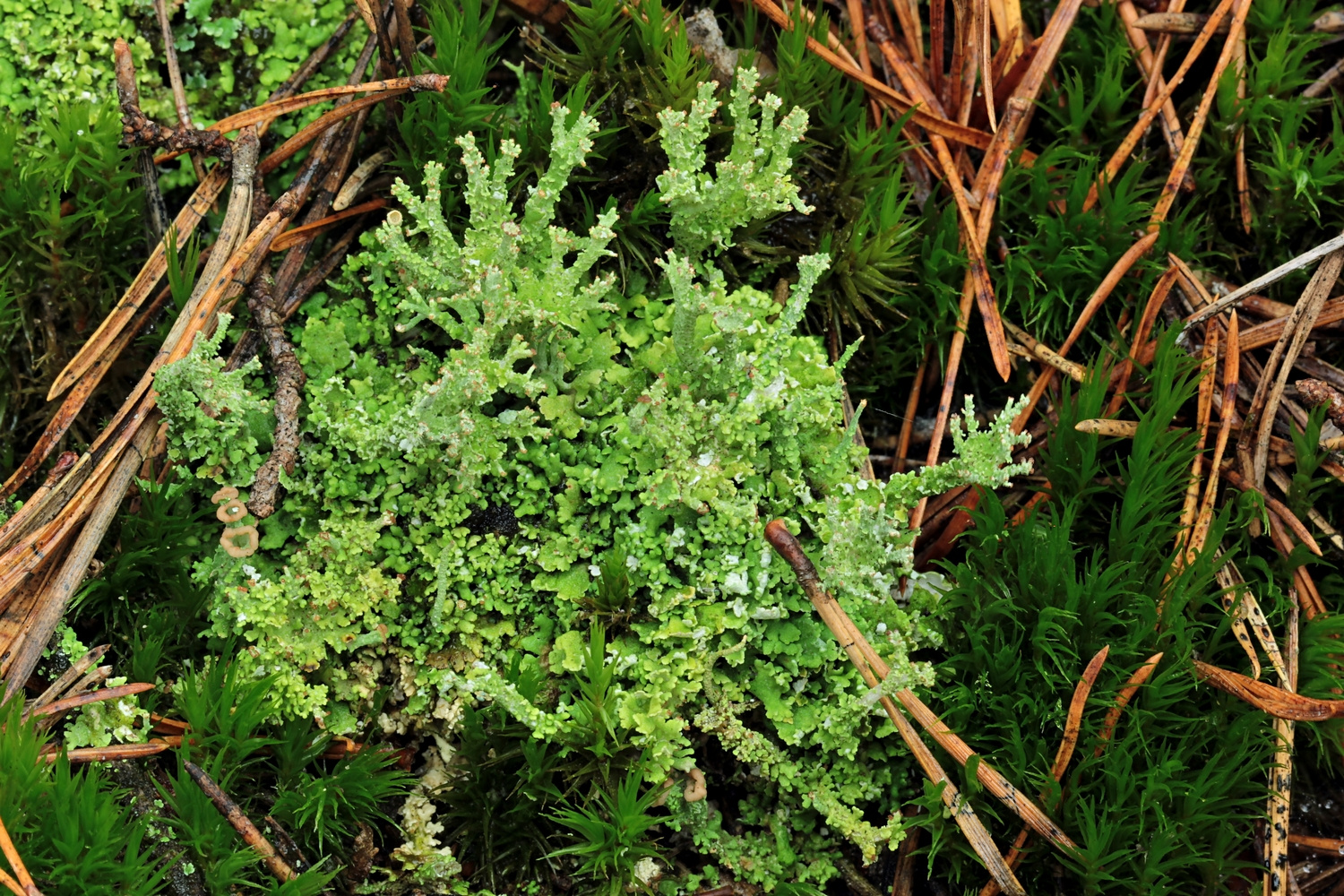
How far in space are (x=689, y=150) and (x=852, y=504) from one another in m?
1.06

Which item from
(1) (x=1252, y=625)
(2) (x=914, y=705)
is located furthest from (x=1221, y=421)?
(2) (x=914, y=705)

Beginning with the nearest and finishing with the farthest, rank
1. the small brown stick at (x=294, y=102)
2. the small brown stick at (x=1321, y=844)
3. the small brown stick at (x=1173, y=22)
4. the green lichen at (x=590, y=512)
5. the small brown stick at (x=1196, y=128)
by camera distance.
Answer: the green lichen at (x=590, y=512)
the small brown stick at (x=1321, y=844)
the small brown stick at (x=294, y=102)
the small brown stick at (x=1196, y=128)
the small brown stick at (x=1173, y=22)

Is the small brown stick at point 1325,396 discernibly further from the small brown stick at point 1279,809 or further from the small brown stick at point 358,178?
the small brown stick at point 358,178

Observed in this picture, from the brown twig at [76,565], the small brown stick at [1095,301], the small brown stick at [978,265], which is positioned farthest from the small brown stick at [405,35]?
the small brown stick at [1095,301]

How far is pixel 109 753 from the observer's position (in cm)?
241

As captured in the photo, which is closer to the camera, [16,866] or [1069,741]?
[16,866]

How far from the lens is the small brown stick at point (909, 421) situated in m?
3.14

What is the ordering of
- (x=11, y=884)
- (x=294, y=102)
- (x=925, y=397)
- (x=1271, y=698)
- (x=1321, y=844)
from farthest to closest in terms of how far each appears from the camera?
(x=925, y=397) → (x=294, y=102) → (x=1321, y=844) → (x=1271, y=698) → (x=11, y=884)

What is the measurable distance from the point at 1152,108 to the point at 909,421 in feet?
4.05

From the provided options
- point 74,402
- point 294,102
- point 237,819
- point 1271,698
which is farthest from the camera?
point 294,102

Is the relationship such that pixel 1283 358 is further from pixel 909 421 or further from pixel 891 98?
pixel 891 98

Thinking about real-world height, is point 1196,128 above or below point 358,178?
below

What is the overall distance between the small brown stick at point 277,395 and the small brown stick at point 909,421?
5.70 feet

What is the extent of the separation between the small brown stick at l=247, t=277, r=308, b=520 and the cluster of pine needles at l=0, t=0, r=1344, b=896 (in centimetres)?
2
